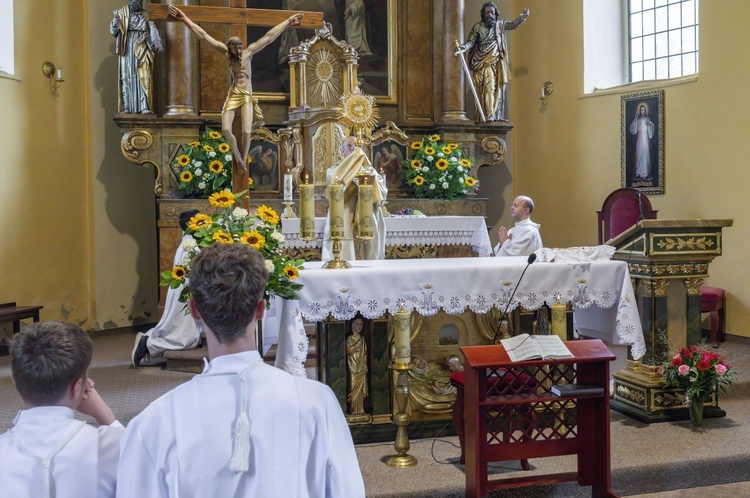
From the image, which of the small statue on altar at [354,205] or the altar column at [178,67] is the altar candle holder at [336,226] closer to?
the small statue on altar at [354,205]

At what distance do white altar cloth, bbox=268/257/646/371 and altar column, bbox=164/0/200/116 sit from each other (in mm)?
5470

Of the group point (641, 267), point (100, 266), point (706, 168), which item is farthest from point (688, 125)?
point (100, 266)

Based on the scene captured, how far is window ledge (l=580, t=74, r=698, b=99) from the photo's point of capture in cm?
991

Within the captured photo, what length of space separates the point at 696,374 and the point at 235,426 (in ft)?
14.8

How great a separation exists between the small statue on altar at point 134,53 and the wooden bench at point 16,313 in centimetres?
272

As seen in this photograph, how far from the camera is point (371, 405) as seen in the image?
18.0 ft

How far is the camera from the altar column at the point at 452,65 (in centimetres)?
1156

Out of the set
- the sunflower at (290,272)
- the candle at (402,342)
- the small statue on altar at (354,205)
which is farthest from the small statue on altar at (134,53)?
the candle at (402,342)

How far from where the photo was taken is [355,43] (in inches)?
463

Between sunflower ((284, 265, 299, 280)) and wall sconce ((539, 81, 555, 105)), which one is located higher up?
wall sconce ((539, 81, 555, 105))

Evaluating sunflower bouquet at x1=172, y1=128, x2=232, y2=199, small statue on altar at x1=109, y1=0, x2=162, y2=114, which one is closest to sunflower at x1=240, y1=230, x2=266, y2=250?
sunflower bouquet at x1=172, y1=128, x2=232, y2=199

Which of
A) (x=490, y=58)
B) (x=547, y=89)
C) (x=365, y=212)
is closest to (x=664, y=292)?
(x=365, y=212)

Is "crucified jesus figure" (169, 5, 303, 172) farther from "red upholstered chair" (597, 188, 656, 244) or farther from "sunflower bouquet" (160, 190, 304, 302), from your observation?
"red upholstered chair" (597, 188, 656, 244)

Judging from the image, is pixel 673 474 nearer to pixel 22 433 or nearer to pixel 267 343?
pixel 267 343
